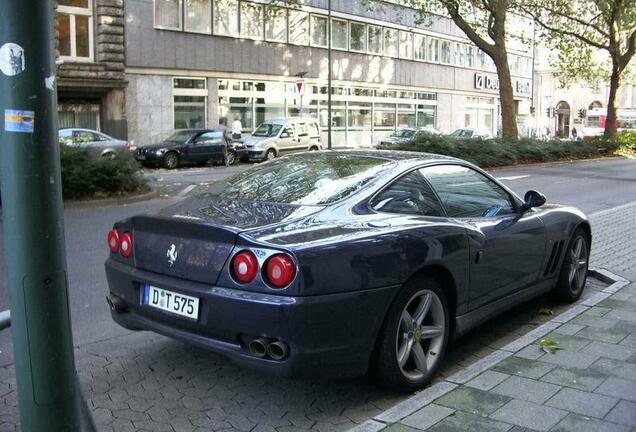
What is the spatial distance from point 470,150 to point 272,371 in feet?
68.6

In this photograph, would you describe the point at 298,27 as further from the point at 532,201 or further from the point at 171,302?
the point at 171,302

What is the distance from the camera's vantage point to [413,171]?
15.1 ft

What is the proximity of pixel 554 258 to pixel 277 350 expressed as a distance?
3116 mm

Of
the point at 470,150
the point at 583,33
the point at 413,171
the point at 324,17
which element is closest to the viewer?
the point at 413,171

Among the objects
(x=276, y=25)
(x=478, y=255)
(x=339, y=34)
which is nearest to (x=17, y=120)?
(x=478, y=255)

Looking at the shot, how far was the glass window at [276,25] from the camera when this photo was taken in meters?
33.8

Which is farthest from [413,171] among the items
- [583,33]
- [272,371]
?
[583,33]

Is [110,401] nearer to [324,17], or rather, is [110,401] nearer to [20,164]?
[20,164]

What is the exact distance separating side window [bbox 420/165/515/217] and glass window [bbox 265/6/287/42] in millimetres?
29936

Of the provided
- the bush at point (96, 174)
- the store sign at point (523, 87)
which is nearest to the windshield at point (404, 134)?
the bush at point (96, 174)

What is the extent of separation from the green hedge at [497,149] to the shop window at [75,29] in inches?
544

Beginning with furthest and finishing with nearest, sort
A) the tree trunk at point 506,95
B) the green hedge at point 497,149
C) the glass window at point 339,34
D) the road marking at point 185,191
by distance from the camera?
the glass window at point 339,34, the tree trunk at point 506,95, the green hedge at point 497,149, the road marking at point 185,191

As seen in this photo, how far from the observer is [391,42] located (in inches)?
1665

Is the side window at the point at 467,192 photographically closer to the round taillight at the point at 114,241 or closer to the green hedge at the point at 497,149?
the round taillight at the point at 114,241
